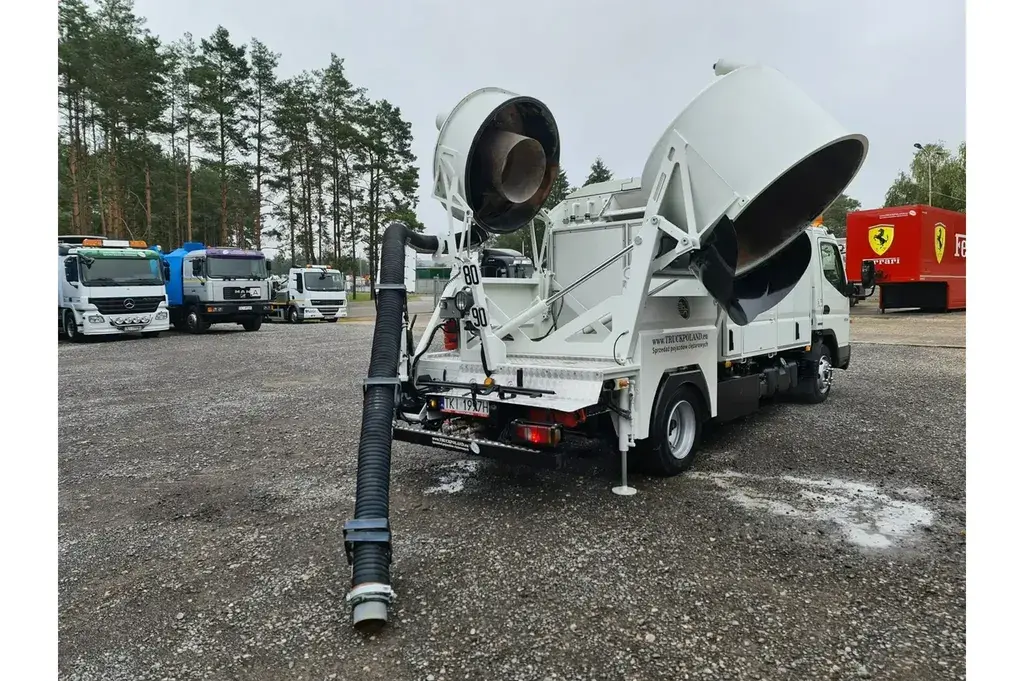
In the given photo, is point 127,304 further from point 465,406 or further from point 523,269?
point 465,406

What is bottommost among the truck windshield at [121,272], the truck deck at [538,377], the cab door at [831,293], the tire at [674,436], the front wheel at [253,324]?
the tire at [674,436]

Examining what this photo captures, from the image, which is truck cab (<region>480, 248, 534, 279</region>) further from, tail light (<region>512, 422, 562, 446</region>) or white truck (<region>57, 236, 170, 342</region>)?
white truck (<region>57, 236, 170, 342</region>)

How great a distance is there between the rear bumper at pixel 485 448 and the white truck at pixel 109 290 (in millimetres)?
15796

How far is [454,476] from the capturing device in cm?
544

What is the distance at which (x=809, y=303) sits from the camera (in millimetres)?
7934

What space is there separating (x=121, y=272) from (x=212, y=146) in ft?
76.2

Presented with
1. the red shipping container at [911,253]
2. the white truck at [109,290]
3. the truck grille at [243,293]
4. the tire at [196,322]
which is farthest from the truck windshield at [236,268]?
the red shipping container at [911,253]

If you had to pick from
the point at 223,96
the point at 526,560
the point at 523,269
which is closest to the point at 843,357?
the point at 523,269

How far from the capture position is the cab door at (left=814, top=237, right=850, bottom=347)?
26.5ft

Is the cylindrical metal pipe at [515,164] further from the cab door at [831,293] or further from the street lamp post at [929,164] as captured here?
the street lamp post at [929,164]

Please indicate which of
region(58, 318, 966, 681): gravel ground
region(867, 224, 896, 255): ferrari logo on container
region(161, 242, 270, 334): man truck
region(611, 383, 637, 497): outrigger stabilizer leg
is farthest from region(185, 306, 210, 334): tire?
region(867, 224, 896, 255): ferrari logo on container

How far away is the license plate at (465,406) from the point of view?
4691 millimetres

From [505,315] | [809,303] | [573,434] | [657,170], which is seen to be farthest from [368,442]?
[809,303]

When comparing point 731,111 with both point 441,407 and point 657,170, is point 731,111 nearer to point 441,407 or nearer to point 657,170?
point 657,170
